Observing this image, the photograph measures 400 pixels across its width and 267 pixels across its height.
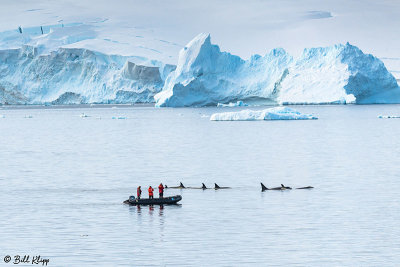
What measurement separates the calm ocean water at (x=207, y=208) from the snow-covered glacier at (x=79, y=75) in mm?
69500

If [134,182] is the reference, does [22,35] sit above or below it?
above

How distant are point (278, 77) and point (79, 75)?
3643 centimetres

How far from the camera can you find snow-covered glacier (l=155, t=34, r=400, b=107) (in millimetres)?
92062

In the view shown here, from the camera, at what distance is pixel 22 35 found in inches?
5659

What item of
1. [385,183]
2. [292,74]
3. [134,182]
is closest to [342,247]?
[385,183]

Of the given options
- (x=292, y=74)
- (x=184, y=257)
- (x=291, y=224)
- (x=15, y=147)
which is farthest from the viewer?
(x=292, y=74)

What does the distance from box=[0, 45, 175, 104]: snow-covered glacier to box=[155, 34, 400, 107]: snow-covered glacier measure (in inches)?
664

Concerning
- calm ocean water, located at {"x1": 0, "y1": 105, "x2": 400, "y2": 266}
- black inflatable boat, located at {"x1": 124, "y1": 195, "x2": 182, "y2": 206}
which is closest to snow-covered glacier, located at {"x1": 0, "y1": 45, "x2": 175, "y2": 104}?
calm ocean water, located at {"x1": 0, "y1": 105, "x2": 400, "y2": 266}

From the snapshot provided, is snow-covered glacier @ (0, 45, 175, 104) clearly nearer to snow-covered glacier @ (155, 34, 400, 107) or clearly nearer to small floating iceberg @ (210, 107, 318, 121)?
snow-covered glacier @ (155, 34, 400, 107)

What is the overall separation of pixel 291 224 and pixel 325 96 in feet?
261

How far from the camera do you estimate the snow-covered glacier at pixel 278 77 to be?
9206 cm

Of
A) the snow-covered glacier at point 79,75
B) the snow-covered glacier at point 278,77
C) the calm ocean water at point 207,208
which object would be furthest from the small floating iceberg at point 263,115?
the snow-covered glacier at point 79,75

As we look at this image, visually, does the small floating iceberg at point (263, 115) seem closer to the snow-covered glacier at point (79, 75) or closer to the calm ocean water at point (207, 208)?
the calm ocean water at point (207, 208)

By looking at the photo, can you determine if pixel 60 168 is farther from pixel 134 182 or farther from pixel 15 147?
pixel 15 147
